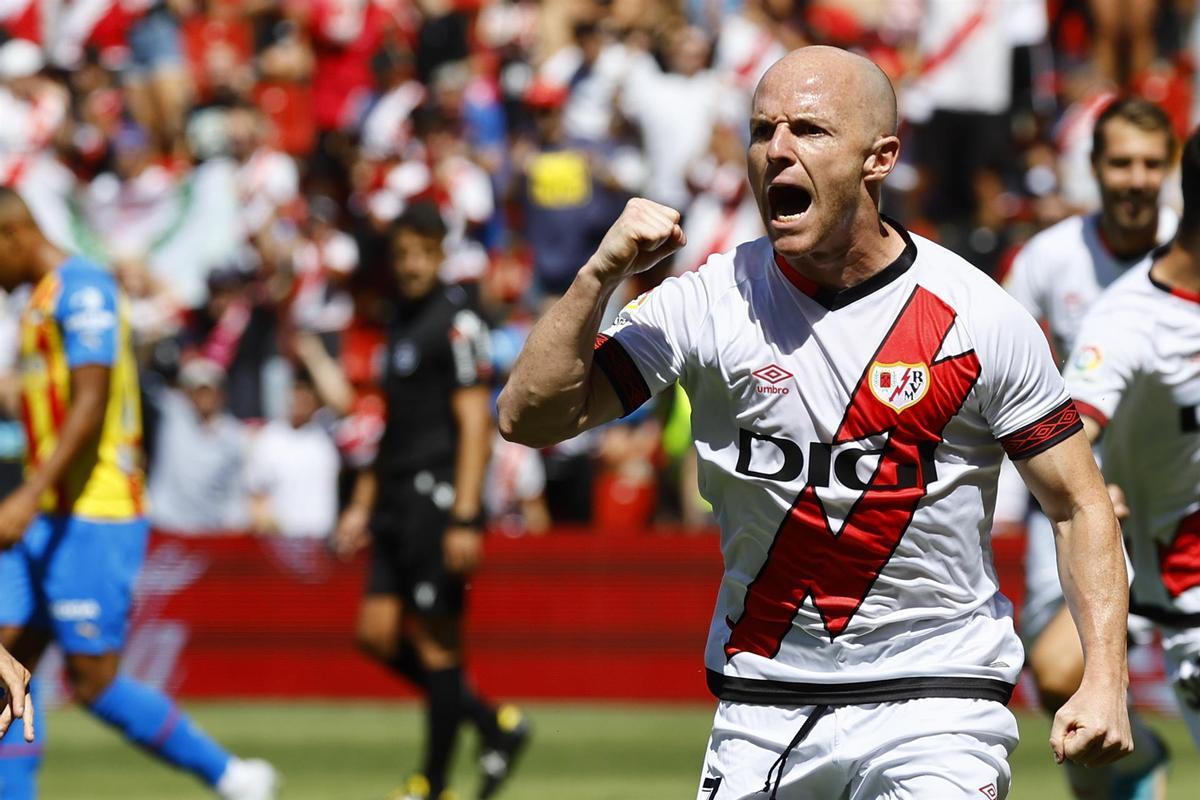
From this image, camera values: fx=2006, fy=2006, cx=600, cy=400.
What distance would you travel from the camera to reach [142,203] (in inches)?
759

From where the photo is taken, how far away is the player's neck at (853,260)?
16.2 ft

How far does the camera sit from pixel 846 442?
4895 millimetres

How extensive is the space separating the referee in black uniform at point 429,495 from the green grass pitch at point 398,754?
77 cm

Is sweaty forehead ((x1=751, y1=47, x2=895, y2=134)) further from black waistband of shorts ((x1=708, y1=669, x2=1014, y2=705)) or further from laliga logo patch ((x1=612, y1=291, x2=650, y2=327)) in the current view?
black waistband of shorts ((x1=708, y1=669, x2=1014, y2=705))

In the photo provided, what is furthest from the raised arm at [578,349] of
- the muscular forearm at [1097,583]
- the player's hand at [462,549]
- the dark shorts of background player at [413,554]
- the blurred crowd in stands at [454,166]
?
the blurred crowd in stands at [454,166]

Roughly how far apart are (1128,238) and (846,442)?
3.47 metres

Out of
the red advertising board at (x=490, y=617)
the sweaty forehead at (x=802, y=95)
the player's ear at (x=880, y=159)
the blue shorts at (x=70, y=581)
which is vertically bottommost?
the red advertising board at (x=490, y=617)

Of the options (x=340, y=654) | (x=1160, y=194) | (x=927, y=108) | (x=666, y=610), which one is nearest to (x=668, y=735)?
(x=666, y=610)

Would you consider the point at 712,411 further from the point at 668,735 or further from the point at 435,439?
the point at 668,735

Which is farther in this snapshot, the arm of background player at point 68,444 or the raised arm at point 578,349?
the arm of background player at point 68,444

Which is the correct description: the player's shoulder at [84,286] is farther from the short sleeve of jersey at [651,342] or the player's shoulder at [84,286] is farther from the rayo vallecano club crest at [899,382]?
the rayo vallecano club crest at [899,382]

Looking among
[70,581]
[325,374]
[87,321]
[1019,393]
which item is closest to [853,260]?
[1019,393]

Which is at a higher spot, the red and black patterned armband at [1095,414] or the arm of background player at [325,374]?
the red and black patterned armband at [1095,414]

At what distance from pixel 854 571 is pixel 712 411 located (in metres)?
0.54
